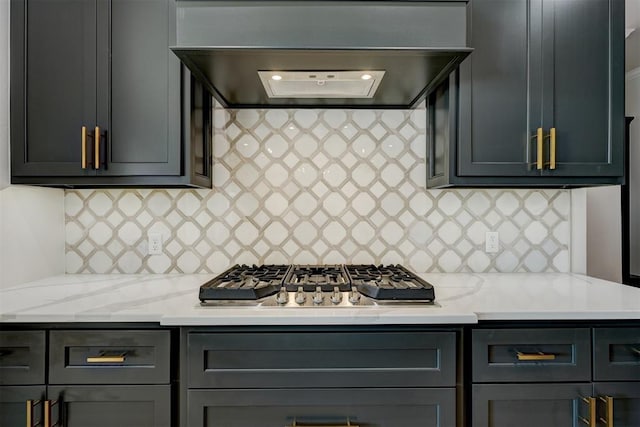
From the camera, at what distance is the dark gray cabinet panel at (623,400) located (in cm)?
127

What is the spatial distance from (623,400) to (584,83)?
1.20 metres

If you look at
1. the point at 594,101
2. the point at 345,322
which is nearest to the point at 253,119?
the point at 345,322

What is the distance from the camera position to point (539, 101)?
1589 millimetres

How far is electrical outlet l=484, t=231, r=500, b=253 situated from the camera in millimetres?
1978

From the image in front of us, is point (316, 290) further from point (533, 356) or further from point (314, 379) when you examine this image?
point (533, 356)

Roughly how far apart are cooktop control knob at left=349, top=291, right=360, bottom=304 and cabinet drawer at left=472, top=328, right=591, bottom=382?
392 mm

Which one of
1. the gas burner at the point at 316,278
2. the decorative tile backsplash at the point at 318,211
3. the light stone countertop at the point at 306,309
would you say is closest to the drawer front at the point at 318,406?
the light stone countertop at the point at 306,309

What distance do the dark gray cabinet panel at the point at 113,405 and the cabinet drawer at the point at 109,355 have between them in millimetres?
26

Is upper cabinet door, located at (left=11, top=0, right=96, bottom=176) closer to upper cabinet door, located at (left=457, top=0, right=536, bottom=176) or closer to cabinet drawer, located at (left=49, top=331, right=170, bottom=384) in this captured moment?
cabinet drawer, located at (left=49, top=331, right=170, bottom=384)

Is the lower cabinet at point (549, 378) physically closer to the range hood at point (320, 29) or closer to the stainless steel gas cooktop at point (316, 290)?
the stainless steel gas cooktop at point (316, 290)

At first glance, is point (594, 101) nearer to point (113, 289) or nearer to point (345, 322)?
point (345, 322)

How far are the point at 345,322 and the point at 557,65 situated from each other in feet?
4.45

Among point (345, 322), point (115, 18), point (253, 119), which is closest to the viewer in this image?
point (345, 322)

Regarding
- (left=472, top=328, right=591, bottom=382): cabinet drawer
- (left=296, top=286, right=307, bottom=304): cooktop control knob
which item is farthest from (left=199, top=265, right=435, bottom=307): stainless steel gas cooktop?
(left=472, top=328, right=591, bottom=382): cabinet drawer
